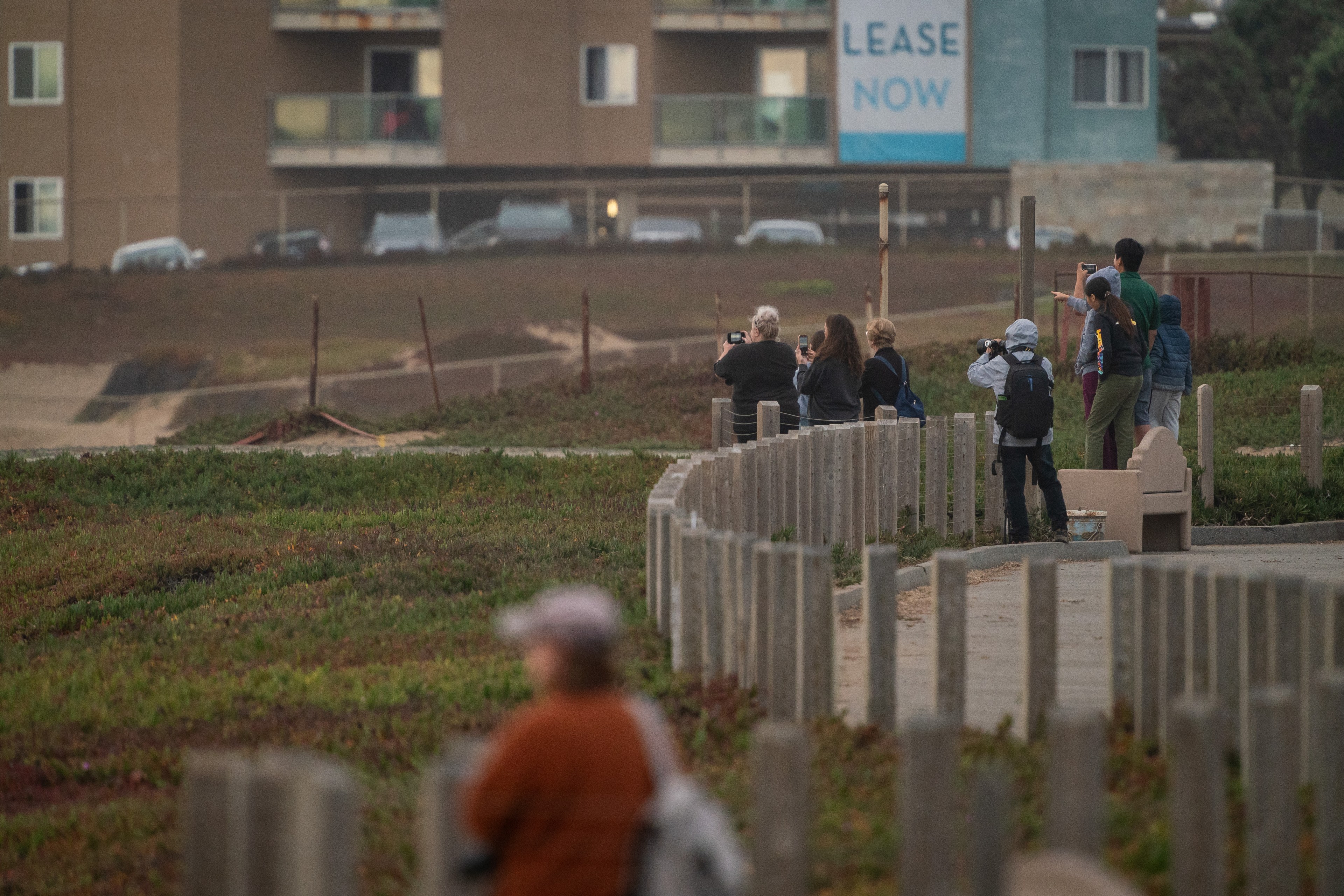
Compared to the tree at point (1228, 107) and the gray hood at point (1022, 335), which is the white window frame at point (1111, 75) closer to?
the tree at point (1228, 107)

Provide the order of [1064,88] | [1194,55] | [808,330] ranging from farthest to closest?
[1194,55] → [1064,88] → [808,330]

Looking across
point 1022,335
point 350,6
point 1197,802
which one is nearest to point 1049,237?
point 350,6

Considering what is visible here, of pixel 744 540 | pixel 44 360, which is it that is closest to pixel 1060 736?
pixel 744 540

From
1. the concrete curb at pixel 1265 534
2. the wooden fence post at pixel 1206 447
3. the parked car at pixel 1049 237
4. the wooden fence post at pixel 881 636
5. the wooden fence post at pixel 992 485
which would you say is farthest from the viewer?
the parked car at pixel 1049 237

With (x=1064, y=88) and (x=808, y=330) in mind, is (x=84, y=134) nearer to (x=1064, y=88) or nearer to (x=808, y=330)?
(x=808, y=330)

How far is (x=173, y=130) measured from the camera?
41375 millimetres

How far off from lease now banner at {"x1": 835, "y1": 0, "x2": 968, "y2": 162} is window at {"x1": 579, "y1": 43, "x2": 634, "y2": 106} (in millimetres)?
5245

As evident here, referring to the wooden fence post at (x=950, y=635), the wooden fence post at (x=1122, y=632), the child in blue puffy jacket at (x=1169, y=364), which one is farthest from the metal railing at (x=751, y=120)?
the wooden fence post at (x=950, y=635)

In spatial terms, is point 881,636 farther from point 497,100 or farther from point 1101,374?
point 497,100

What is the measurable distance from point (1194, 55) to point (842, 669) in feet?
149

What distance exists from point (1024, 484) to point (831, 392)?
1.62 m

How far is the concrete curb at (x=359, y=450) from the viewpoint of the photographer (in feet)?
58.6

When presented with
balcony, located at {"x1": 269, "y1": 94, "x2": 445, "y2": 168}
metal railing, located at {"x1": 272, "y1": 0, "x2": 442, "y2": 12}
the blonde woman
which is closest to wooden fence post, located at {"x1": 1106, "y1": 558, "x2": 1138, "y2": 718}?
the blonde woman

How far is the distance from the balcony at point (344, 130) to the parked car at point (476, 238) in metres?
3.05
